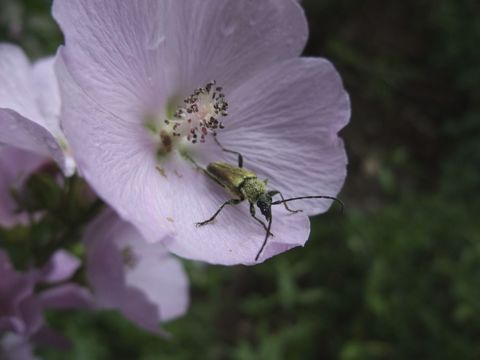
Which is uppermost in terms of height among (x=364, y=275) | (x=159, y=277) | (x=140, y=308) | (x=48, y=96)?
(x=48, y=96)

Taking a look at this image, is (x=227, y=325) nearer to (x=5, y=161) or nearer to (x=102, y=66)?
(x=5, y=161)

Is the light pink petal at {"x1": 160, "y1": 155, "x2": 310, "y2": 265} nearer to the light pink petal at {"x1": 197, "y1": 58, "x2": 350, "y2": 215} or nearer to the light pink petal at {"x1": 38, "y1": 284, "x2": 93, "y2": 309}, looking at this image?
the light pink petal at {"x1": 197, "y1": 58, "x2": 350, "y2": 215}

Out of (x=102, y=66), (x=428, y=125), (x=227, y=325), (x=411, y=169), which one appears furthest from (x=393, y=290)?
(x=102, y=66)

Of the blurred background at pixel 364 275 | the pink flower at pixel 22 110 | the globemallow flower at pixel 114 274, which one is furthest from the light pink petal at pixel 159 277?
the blurred background at pixel 364 275

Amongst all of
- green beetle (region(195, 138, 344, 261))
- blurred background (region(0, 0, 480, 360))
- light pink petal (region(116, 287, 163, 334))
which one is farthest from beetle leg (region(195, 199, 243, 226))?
blurred background (region(0, 0, 480, 360))

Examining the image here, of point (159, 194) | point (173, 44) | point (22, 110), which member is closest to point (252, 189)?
point (159, 194)

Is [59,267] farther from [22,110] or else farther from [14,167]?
[22,110]

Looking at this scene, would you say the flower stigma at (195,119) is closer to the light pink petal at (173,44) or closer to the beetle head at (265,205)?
A: the light pink petal at (173,44)
